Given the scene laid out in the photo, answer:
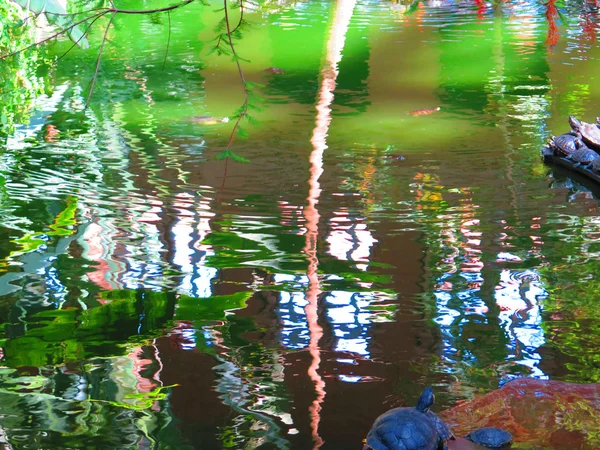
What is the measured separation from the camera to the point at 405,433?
118 inches

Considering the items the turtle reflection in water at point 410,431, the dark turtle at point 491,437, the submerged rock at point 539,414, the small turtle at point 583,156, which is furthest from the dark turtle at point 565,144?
the turtle reflection in water at point 410,431

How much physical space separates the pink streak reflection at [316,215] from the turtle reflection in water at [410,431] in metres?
0.33

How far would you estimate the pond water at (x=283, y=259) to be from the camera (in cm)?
369

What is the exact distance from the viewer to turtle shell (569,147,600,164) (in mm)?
7367

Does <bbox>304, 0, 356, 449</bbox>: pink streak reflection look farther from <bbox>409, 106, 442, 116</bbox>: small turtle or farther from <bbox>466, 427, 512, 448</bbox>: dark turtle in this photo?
<bbox>409, 106, 442, 116</bbox>: small turtle

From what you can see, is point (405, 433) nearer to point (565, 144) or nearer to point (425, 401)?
point (425, 401)

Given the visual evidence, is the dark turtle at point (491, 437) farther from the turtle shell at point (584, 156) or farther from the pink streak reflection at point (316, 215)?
the turtle shell at point (584, 156)

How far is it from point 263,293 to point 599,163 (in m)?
3.90

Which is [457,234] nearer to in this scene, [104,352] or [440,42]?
[104,352]

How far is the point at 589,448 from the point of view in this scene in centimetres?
321

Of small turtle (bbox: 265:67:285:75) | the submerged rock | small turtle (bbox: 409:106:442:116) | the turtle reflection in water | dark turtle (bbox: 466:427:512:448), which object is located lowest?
small turtle (bbox: 409:106:442:116)

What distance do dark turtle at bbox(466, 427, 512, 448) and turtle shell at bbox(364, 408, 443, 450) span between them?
8.0 inches

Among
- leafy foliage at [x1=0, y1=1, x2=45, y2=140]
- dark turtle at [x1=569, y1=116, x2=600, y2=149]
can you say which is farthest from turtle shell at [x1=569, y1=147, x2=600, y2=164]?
leafy foliage at [x1=0, y1=1, x2=45, y2=140]

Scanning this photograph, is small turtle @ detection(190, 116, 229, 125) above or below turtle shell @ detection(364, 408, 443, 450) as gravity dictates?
below
